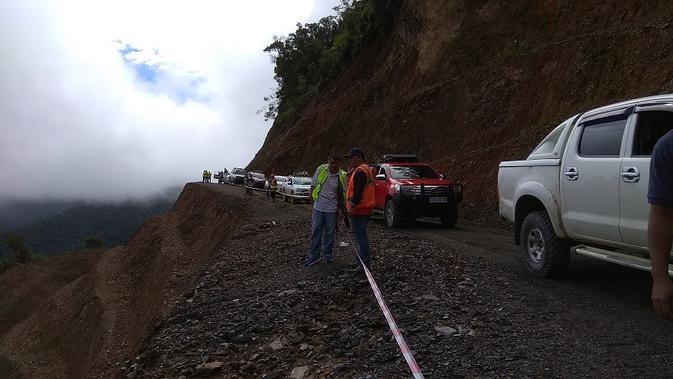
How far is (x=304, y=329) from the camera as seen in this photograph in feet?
19.7

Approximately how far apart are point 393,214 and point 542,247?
265 inches

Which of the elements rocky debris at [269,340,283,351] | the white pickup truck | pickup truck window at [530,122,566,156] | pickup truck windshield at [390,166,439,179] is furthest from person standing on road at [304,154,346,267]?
pickup truck windshield at [390,166,439,179]

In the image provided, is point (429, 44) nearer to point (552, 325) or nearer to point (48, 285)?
point (552, 325)

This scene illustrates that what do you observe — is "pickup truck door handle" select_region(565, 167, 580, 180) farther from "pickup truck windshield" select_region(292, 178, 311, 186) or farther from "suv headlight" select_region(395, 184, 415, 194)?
"pickup truck windshield" select_region(292, 178, 311, 186)

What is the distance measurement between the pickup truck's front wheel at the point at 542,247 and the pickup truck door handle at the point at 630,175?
4.74ft

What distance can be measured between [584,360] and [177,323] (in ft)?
17.6

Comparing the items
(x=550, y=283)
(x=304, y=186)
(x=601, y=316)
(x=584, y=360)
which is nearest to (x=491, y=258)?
(x=550, y=283)

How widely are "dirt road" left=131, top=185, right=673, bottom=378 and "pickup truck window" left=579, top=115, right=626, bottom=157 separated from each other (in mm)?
1601

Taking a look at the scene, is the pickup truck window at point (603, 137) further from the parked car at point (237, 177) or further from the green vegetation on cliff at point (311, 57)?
the parked car at point (237, 177)

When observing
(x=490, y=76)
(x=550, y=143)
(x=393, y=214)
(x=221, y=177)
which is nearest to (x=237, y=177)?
(x=221, y=177)

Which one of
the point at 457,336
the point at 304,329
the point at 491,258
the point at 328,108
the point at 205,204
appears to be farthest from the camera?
the point at 328,108

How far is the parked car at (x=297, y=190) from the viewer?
2622cm

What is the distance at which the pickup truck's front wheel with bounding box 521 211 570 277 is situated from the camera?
6.62m

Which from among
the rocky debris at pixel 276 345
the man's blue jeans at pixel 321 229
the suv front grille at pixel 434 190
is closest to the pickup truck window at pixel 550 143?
the man's blue jeans at pixel 321 229
